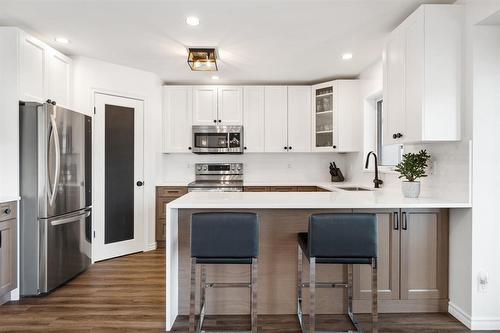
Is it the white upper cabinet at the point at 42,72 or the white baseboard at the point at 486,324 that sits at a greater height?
the white upper cabinet at the point at 42,72

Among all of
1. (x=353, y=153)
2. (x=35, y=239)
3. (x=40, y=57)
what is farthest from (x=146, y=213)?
(x=353, y=153)

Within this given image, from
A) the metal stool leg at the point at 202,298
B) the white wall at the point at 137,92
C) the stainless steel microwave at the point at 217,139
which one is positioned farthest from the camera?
the stainless steel microwave at the point at 217,139

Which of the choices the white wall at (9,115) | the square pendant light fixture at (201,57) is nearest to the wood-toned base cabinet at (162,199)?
the square pendant light fixture at (201,57)

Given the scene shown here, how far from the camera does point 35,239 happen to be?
9.01 ft

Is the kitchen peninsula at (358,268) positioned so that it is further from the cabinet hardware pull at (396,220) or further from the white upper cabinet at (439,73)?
the white upper cabinet at (439,73)

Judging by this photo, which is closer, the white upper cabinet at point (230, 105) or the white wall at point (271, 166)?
the white upper cabinet at point (230, 105)

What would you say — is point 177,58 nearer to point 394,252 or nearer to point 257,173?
point 257,173

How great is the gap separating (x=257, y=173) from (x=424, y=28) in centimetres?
322

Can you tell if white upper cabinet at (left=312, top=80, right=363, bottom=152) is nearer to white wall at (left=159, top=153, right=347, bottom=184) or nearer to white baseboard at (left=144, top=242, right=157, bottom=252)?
white wall at (left=159, top=153, right=347, bottom=184)

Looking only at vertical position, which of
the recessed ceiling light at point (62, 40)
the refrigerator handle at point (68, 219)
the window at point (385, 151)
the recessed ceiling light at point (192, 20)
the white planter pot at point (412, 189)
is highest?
the recessed ceiling light at point (62, 40)

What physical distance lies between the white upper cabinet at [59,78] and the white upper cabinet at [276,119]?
2.57m

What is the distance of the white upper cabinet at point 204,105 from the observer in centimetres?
468

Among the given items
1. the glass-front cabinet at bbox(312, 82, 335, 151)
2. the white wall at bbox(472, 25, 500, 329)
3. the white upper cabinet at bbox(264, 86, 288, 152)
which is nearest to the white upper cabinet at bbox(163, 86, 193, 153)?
the white upper cabinet at bbox(264, 86, 288, 152)

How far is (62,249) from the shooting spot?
2979 millimetres
